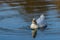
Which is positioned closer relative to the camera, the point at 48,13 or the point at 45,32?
the point at 45,32

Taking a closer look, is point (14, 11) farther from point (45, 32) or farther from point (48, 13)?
point (45, 32)

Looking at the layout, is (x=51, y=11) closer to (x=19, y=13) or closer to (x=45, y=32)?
(x=19, y=13)

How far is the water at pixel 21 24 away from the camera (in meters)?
4.76

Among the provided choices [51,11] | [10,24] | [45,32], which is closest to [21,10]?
[51,11]

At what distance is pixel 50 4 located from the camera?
7.61 meters

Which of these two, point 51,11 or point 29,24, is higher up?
point 51,11

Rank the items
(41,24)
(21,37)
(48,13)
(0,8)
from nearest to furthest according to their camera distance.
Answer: (21,37), (41,24), (48,13), (0,8)

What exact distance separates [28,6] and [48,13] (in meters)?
0.98

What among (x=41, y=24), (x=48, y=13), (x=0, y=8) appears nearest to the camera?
(x=41, y=24)

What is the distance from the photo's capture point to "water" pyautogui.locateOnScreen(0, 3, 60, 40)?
15.6 feet

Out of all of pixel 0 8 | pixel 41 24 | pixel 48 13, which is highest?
pixel 0 8

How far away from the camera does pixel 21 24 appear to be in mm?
5504

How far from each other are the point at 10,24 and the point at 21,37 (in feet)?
2.72

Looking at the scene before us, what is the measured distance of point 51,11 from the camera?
6.78 m
